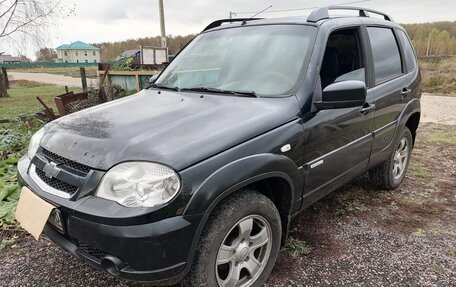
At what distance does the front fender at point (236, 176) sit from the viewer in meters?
1.82

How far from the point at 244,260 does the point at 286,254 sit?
0.71 m

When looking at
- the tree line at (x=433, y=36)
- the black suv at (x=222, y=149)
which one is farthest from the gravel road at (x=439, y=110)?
the tree line at (x=433, y=36)

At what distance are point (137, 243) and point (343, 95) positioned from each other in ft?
5.41

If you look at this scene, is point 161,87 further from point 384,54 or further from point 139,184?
point 384,54

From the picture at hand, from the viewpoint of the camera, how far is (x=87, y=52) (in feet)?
287

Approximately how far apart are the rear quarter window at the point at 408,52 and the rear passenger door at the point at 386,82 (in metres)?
0.13

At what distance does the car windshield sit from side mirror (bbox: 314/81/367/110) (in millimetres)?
263

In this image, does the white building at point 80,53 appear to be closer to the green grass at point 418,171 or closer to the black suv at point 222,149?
the green grass at point 418,171

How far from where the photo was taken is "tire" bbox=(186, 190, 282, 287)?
195cm

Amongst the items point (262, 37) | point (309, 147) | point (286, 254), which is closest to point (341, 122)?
point (309, 147)

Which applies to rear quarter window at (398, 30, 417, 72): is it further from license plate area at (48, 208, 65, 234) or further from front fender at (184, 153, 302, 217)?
license plate area at (48, 208, 65, 234)

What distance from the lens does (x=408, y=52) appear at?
13.2 feet

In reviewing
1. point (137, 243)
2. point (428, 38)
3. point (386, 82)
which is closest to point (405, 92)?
point (386, 82)

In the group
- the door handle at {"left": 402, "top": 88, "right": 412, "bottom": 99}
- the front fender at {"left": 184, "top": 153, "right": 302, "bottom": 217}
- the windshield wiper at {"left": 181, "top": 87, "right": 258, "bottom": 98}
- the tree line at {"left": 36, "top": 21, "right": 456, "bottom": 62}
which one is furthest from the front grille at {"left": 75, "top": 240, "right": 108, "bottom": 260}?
the tree line at {"left": 36, "top": 21, "right": 456, "bottom": 62}
